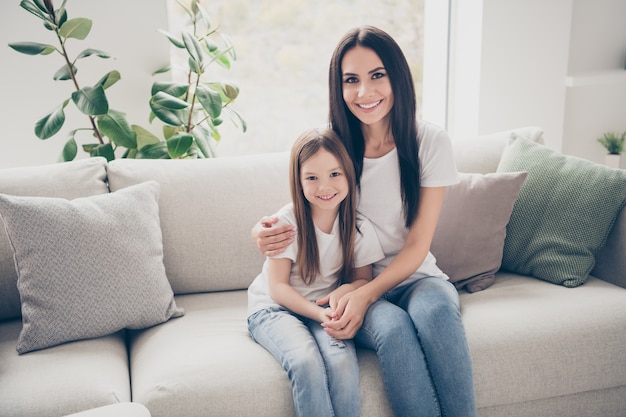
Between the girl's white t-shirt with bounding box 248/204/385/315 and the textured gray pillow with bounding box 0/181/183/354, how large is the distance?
0.30 metres

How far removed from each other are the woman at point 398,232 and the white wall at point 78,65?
3.86ft

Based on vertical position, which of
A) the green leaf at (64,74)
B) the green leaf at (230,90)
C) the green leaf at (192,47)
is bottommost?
the green leaf at (230,90)

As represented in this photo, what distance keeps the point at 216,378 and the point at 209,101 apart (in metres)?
1.17

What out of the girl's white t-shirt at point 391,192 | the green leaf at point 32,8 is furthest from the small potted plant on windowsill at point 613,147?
the green leaf at point 32,8

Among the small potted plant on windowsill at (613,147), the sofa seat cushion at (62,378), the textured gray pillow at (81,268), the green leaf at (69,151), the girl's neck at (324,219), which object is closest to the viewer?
the sofa seat cushion at (62,378)

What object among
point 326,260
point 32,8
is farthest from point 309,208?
point 32,8

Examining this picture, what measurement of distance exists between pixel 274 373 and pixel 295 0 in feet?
6.88

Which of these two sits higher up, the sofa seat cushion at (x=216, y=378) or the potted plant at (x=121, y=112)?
the potted plant at (x=121, y=112)

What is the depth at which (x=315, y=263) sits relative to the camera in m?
1.58

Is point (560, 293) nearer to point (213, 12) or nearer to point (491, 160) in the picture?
point (491, 160)

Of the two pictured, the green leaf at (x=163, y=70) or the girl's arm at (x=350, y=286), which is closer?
the girl's arm at (x=350, y=286)

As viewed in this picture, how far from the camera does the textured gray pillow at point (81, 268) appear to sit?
4.94 ft

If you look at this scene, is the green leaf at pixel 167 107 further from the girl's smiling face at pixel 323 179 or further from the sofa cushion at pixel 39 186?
the girl's smiling face at pixel 323 179

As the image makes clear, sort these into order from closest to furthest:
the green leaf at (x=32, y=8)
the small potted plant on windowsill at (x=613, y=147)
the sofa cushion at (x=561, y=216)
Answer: the sofa cushion at (x=561, y=216) < the green leaf at (x=32, y=8) < the small potted plant on windowsill at (x=613, y=147)
